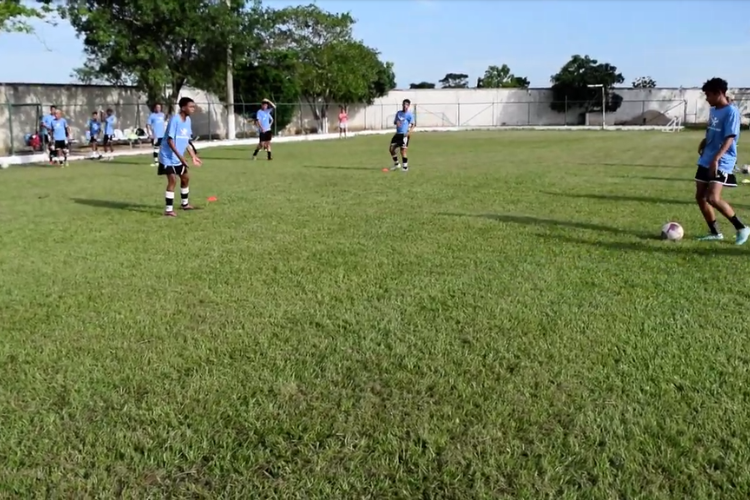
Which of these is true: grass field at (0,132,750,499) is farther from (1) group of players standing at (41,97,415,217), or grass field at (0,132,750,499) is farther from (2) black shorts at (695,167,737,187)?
(1) group of players standing at (41,97,415,217)

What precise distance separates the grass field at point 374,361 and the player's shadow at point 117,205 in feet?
5.87

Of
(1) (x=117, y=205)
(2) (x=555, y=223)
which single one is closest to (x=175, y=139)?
(1) (x=117, y=205)

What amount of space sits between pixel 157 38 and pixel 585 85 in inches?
1789

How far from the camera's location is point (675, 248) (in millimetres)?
7543

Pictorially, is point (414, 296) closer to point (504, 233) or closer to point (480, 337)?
point (480, 337)

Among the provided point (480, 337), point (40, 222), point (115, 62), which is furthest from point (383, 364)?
point (115, 62)

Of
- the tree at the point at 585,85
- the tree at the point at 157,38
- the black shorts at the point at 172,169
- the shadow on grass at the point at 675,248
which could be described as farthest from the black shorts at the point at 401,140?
the tree at the point at 585,85

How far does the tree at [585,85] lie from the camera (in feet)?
208

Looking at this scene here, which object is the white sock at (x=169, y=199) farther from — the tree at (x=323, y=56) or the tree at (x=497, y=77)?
the tree at (x=497, y=77)

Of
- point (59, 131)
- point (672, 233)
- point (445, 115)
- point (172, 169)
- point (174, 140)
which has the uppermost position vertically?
point (445, 115)

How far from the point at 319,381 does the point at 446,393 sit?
2.58ft

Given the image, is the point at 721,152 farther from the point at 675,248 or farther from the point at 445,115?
the point at 445,115

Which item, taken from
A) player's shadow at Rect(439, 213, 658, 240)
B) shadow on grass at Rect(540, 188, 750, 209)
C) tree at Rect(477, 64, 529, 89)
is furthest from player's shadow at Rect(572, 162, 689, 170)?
tree at Rect(477, 64, 529, 89)

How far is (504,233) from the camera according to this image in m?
8.61
